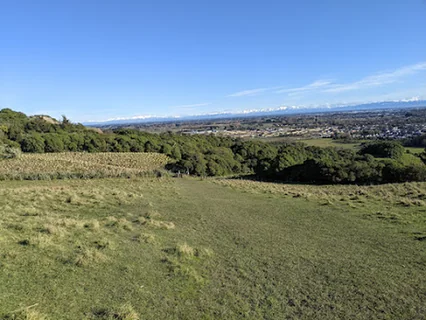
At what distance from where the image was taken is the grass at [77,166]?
86.2ft

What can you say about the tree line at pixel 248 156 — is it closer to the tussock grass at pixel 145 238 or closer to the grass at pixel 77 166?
the grass at pixel 77 166

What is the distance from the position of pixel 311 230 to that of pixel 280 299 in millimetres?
5639

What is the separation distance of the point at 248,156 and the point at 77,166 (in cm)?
3507

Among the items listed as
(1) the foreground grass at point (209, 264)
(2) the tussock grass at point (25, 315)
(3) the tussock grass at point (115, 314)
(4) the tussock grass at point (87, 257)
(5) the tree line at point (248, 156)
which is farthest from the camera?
(5) the tree line at point (248, 156)

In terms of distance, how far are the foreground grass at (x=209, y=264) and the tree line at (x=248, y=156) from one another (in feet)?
61.5

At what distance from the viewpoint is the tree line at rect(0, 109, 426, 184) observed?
1229 inches

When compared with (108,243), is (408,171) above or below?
below

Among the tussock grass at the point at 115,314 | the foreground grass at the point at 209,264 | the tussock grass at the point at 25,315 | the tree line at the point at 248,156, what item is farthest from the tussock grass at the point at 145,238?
the tree line at the point at 248,156

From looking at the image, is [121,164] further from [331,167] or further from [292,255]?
[292,255]

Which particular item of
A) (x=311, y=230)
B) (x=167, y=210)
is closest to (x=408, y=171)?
(x=311, y=230)

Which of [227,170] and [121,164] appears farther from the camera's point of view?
[227,170]

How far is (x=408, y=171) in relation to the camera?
97.3 ft

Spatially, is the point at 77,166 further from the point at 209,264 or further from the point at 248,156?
the point at 248,156

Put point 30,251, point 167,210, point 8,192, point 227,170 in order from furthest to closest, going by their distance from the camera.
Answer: point 227,170 → point 8,192 → point 167,210 → point 30,251
